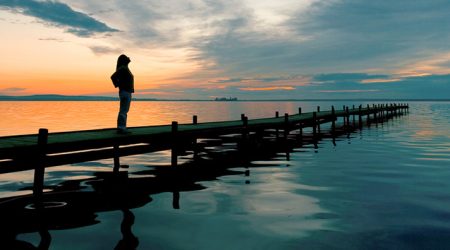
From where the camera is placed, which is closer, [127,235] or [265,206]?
[127,235]

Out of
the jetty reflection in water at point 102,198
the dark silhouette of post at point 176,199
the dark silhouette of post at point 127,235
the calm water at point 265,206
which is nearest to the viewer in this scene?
the dark silhouette of post at point 127,235

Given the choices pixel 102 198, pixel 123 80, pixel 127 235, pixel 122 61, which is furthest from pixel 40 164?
pixel 122 61

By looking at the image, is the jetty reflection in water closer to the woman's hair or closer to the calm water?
the calm water

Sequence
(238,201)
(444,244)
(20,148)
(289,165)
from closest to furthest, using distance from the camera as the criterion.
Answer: (444,244), (20,148), (238,201), (289,165)

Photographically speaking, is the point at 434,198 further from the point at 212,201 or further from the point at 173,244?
the point at 173,244

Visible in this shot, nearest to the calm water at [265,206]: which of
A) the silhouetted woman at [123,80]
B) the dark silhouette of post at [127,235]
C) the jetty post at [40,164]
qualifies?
the dark silhouette of post at [127,235]

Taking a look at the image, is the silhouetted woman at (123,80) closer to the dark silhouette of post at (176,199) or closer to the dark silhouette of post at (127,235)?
the dark silhouette of post at (176,199)

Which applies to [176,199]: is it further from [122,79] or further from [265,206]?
[122,79]

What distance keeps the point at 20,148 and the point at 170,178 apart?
547cm

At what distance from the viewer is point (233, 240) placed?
279 inches

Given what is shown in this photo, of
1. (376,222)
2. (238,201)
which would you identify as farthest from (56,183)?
(376,222)

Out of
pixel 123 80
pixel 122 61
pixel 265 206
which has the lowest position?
pixel 265 206

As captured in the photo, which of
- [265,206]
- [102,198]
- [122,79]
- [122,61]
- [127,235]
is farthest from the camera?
[122,61]

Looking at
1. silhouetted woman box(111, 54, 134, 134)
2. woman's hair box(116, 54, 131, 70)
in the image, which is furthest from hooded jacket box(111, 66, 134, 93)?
woman's hair box(116, 54, 131, 70)
